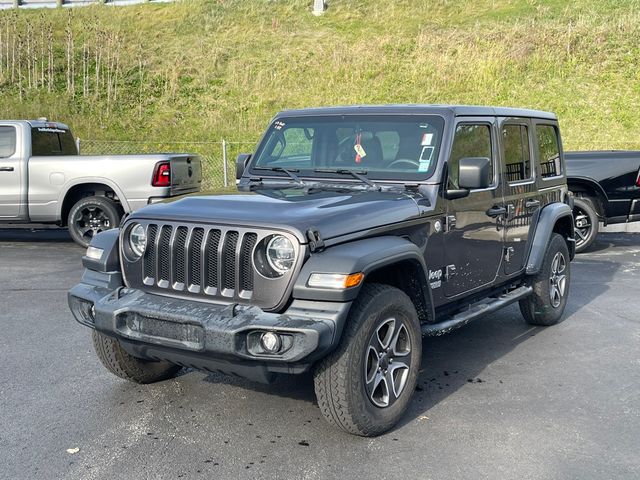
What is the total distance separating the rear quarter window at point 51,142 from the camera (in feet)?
37.6

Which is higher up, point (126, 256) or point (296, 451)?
point (126, 256)

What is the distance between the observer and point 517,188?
6.09 meters

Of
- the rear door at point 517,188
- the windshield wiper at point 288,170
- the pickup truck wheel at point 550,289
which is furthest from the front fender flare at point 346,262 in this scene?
the pickup truck wheel at point 550,289

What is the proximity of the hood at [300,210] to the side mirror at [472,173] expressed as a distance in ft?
1.34

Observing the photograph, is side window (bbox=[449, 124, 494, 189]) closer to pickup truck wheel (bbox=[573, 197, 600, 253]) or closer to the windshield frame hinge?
the windshield frame hinge

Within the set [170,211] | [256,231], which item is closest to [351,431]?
[256,231]

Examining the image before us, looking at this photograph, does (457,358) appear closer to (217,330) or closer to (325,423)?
(325,423)

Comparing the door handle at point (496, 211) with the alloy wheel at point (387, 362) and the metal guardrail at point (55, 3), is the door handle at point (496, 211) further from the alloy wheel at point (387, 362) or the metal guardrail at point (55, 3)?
the metal guardrail at point (55, 3)

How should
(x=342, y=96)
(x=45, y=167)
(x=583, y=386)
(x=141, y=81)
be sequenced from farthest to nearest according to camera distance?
(x=141, y=81), (x=342, y=96), (x=45, y=167), (x=583, y=386)

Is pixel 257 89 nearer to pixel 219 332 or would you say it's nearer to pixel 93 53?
pixel 93 53

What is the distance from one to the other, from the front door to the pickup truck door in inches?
318

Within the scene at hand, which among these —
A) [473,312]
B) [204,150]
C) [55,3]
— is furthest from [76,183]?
[55,3]

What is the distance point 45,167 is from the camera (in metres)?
11.1

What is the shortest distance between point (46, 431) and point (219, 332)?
1385 mm
